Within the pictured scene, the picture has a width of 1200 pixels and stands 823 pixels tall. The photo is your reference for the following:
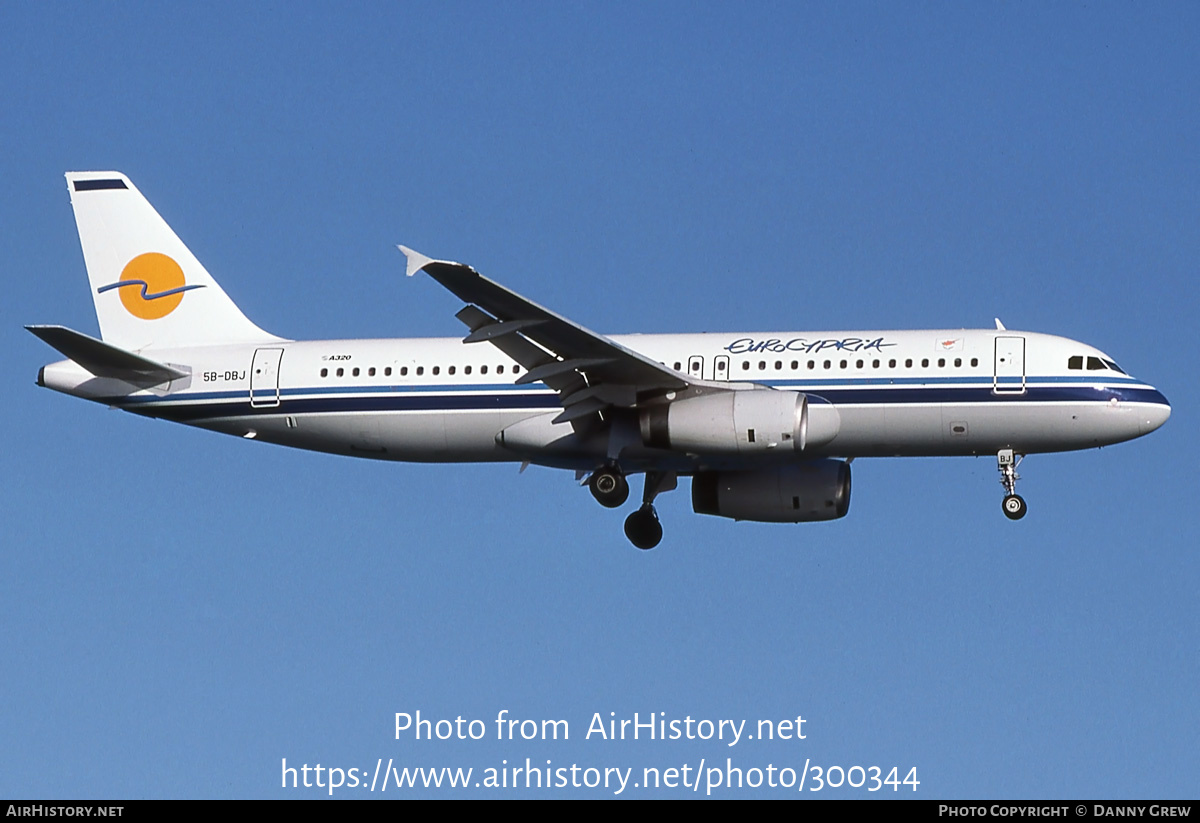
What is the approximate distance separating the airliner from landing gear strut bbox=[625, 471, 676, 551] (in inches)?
1.7

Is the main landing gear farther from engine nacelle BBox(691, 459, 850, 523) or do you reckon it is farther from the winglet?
the winglet

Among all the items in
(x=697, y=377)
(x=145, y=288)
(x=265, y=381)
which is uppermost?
(x=145, y=288)

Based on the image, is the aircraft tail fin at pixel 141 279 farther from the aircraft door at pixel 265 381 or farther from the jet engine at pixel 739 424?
the jet engine at pixel 739 424

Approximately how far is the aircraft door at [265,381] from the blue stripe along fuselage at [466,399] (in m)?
0.09

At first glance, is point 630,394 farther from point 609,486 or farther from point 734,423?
point 734,423

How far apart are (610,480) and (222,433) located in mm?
9248

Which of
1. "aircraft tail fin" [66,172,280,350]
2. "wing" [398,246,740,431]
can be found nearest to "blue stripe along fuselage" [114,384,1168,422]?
"wing" [398,246,740,431]

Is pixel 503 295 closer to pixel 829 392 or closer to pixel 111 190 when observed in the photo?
pixel 829 392

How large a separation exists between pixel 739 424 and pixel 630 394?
2687 millimetres

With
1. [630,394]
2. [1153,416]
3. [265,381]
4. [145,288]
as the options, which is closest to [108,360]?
[265,381]

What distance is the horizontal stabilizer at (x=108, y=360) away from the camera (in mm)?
39281

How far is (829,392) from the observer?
3806 centimetres

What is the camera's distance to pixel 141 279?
1742 inches

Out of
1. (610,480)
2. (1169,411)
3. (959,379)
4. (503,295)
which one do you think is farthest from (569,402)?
Result: (1169,411)
